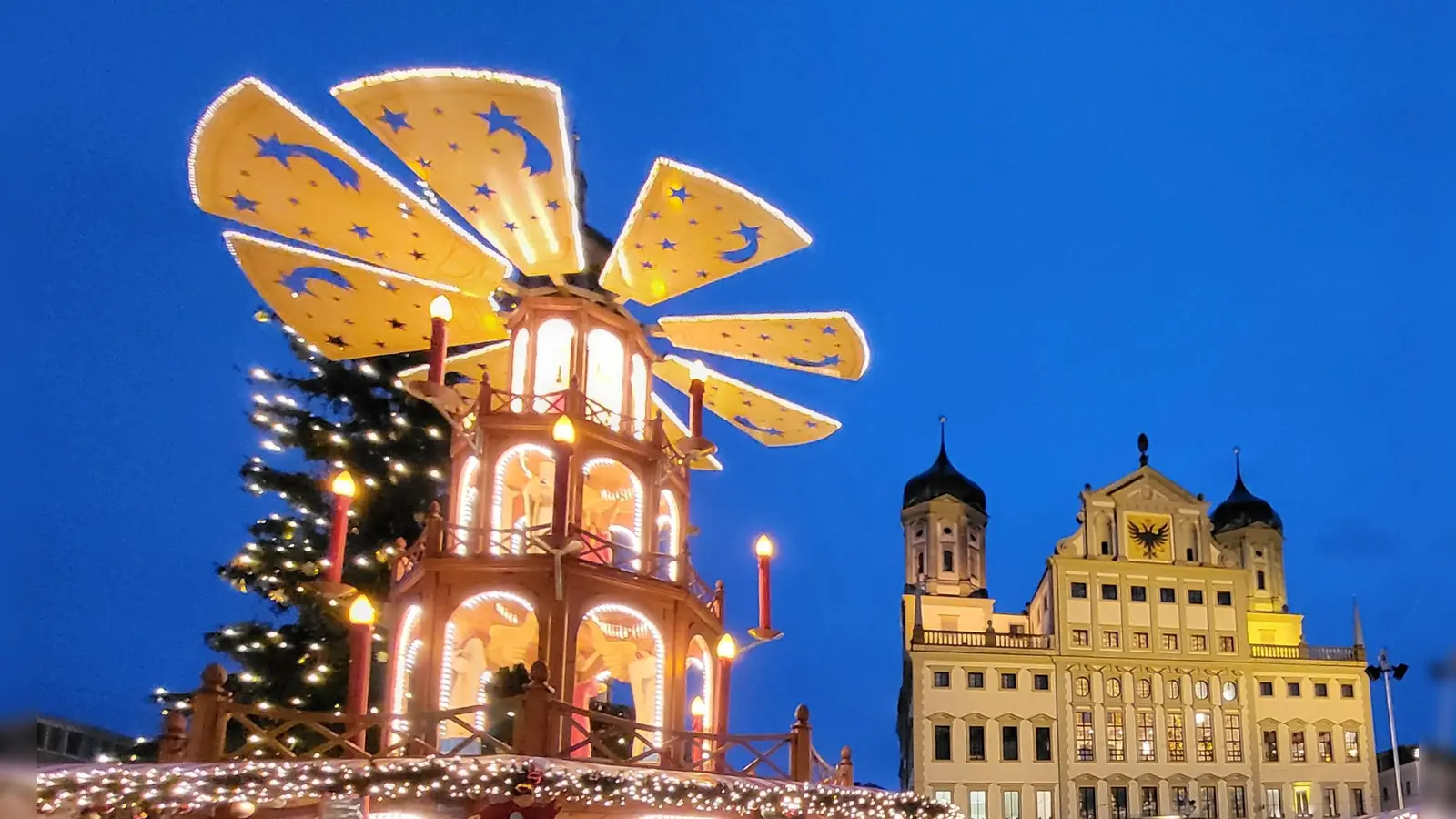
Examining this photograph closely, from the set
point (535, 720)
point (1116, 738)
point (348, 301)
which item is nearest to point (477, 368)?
point (348, 301)

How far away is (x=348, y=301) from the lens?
1574 cm

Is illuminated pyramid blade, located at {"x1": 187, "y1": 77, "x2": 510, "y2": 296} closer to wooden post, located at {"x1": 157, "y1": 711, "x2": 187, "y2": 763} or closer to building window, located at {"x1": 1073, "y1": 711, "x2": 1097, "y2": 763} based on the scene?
wooden post, located at {"x1": 157, "y1": 711, "x2": 187, "y2": 763}

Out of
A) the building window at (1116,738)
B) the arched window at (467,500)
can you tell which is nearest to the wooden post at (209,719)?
the arched window at (467,500)

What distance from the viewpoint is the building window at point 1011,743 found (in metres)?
50.0

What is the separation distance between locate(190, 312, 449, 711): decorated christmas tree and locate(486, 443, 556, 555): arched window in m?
3.11

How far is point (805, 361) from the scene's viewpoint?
667 inches

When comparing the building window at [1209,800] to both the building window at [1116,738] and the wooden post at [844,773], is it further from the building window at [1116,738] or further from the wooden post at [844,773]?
the wooden post at [844,773]

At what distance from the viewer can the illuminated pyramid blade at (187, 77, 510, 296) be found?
42.4 feet

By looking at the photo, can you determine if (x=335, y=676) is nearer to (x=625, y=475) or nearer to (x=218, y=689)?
(x=625, y=475)

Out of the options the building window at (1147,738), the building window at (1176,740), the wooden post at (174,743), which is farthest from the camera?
the building window at (1176,740)

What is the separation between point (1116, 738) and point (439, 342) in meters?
44.8

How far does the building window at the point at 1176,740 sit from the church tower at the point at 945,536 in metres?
10.2

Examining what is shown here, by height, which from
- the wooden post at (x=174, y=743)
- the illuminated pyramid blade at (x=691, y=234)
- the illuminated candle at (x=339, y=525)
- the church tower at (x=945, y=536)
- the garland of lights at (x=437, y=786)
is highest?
the church tower at (x=945, y=536)

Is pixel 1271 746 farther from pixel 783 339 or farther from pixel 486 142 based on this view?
pixel 486 142
